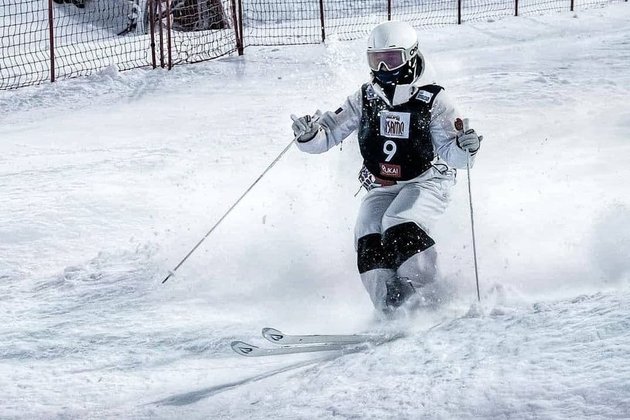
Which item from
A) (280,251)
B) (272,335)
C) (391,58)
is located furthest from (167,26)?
(272,335)

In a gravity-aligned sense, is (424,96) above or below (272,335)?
above

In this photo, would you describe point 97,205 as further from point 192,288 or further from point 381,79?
point 381,79

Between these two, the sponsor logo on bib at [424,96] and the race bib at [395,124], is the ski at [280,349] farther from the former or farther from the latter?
the sponsor logo on bib at [424,96]

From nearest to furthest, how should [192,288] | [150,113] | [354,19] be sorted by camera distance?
[192,288] < [150,113] < [354,19]

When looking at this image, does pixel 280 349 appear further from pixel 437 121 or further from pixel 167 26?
pixel 167 26

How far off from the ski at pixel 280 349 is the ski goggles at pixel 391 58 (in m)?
1.70

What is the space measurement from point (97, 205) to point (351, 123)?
324cm

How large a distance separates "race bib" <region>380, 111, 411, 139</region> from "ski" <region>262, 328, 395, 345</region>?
4.36 ft

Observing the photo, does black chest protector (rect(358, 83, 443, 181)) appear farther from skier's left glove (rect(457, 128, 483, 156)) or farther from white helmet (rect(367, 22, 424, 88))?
skier's left glove (rect(457, 128, 483, 156))

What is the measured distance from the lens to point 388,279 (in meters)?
5.80

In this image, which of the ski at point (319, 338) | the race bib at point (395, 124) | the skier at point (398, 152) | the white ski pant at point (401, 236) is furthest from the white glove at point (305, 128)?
the ski at point (319, 338)

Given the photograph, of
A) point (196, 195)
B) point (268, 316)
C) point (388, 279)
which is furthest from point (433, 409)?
point (196, 195)

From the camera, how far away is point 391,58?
584 centimetres

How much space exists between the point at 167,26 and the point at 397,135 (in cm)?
841
